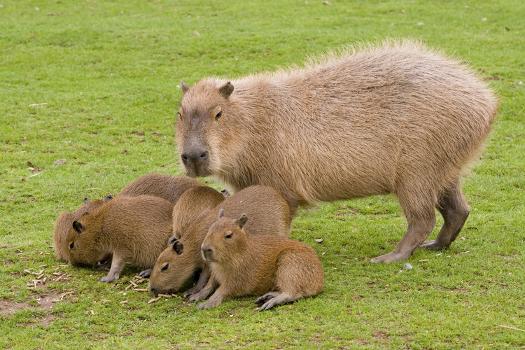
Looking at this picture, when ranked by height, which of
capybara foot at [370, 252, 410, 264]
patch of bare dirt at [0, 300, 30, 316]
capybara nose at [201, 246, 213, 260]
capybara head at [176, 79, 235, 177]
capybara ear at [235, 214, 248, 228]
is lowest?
capybara foot at [370, 252, 410, 264]

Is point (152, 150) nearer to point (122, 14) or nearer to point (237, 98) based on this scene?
point (237, 98)

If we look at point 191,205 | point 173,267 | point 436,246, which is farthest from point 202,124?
point 436,246

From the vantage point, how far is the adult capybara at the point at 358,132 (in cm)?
707

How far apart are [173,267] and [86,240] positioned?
891 mm

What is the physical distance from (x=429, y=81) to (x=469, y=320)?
220cm

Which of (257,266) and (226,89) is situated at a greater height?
(226,89)

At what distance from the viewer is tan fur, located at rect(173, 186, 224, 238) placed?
669 cm

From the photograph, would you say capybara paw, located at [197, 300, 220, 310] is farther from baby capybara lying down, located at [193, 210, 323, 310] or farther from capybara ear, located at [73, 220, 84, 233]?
capybara ear, located at [73, 220, 84, 233]

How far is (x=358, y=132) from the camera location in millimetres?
7168

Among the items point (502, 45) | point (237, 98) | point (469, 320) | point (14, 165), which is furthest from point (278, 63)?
point (469, 320)

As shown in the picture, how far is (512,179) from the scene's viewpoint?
30.6ft

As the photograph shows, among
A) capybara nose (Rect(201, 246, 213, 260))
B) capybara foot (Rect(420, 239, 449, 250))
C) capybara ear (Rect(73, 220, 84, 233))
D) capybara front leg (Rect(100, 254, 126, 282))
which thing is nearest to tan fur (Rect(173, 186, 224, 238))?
capybara front leg (Rect(100, 254, 126, 282))

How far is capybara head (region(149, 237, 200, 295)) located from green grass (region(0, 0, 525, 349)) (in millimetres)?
115

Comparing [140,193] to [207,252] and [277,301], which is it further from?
[277,301]
